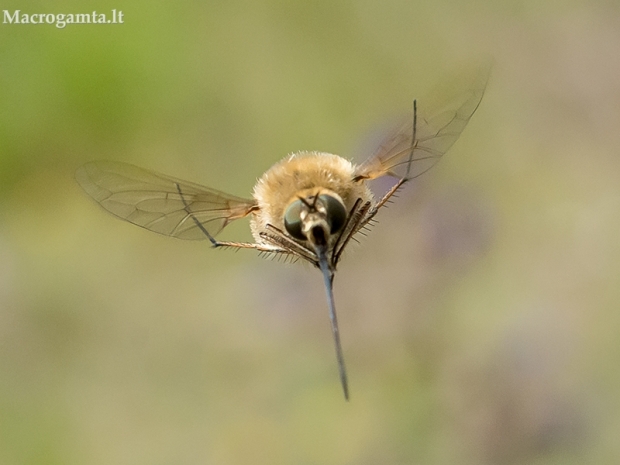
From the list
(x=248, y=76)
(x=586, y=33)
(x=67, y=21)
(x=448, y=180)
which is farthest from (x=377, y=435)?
(x=67, y=21)

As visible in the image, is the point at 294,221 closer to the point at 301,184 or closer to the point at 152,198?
the point at 301,184

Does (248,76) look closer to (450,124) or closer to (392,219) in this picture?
(392,219)
